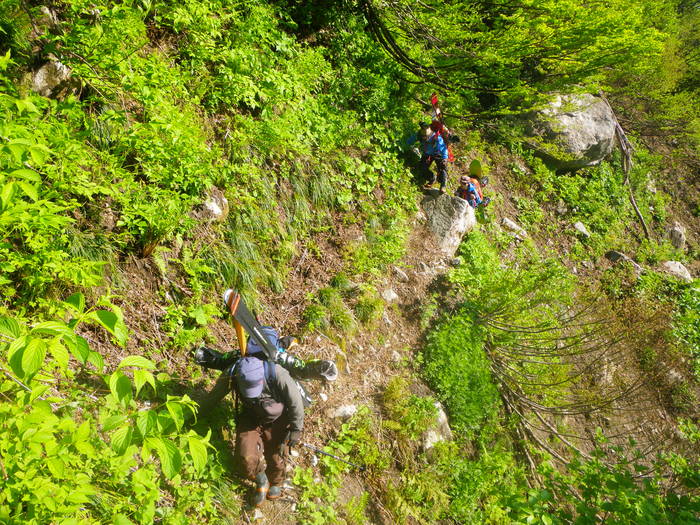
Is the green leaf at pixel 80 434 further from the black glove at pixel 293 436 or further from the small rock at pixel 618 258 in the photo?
the small rock at pixel 618 258

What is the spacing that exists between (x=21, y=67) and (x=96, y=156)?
0.90 meters

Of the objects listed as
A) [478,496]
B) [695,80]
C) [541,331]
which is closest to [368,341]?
[478,496]

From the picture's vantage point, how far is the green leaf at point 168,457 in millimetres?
1459

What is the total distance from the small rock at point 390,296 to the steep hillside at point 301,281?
0.08 feet

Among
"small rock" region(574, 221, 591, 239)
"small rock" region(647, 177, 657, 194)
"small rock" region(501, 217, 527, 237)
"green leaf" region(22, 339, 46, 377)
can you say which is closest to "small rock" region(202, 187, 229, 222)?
"green leaf" region(22, 339, 46, 377)

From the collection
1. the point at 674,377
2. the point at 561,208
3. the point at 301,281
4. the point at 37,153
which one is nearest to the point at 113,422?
the point at 37,153

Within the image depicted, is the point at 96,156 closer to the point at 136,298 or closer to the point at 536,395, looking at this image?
the point at 136,298

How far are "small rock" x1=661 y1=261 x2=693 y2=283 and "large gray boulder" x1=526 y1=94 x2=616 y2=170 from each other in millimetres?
3731

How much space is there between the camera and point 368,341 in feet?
19.2

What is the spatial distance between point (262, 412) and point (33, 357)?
2.62m

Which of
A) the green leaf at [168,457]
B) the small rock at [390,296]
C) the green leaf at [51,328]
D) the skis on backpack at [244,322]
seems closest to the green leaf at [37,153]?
the green leaf at [51,328]

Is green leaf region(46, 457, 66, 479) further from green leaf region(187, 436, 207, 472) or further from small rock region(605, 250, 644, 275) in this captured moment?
small rock region(605, 250, 644, 275)

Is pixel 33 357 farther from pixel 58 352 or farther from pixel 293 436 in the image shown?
pixel 293 436

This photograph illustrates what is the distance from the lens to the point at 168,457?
Result: 1481 mm
